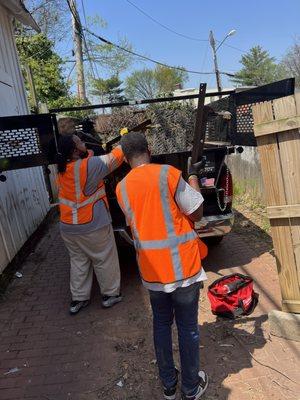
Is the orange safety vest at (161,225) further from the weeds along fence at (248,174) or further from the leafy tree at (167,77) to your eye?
the leafy tree at (167,77)

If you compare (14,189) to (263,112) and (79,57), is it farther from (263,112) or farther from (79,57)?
(79,57)

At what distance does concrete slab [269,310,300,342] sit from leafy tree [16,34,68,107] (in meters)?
14.6

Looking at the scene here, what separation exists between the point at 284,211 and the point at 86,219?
1966 millimetres

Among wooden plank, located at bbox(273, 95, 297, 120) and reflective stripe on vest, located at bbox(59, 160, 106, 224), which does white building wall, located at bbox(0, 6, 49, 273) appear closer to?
reflective stripe on vest, located at bbox(59, 160, 106, 224)

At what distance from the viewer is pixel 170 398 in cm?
Result: 298

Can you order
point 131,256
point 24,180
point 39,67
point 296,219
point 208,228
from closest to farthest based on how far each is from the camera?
point 296,219
point 208,228
point 131,256
point 24,180
point 39,67

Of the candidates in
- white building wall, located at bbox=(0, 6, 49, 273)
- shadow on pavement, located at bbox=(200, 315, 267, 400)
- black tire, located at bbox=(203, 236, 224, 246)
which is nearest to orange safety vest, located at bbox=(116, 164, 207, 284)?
shadow on pavement, located at bbox=(200, 315, 267, 400)

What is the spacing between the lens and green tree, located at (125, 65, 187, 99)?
58.0 meters

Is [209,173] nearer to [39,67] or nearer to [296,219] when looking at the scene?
[296,219]

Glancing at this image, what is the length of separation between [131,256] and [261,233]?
81.0 inches

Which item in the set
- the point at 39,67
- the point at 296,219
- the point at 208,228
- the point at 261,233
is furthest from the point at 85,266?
the point at 39,67

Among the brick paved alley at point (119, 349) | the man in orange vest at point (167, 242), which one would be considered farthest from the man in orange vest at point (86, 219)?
the man in orange vest at point (167, 242)

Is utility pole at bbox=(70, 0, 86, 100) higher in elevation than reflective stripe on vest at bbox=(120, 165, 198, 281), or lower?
higher

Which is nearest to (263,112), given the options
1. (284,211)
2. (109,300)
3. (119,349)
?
(284,211)
